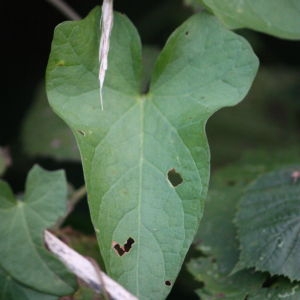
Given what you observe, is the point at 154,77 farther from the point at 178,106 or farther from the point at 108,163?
the point at 108,163

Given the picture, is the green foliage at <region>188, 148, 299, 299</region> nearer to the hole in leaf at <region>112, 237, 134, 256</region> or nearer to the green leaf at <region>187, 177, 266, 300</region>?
the green leaf at <region>187, 177, 266, 300</region>

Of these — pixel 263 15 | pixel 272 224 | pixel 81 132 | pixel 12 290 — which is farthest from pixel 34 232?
pixel 263 15

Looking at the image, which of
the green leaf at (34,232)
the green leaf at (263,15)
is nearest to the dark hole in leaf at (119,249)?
the green leaf at (34,232)

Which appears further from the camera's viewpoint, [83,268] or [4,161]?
[4,161]

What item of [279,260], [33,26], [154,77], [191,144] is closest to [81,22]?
[154,77]

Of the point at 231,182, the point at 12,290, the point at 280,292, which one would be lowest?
the point at 231,182

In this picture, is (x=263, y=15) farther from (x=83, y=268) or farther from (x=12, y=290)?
(x=12, y=290)

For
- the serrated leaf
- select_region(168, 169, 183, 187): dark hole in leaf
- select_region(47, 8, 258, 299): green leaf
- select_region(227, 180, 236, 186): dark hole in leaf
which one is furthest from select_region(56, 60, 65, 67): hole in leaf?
select_region(227, 180, 236, 186): dark hole in leaf
